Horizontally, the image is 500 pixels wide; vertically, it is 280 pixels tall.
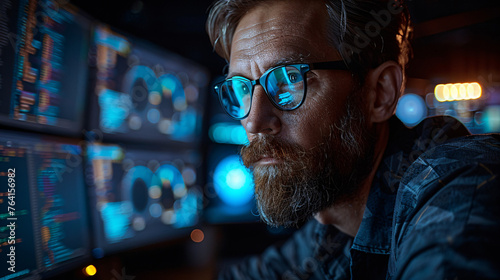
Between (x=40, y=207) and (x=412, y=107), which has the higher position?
(x=412, y=107)

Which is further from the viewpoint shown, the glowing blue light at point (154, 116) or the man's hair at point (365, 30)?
the glowing blue light at point (154, 116)

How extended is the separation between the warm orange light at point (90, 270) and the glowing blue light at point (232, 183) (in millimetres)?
909

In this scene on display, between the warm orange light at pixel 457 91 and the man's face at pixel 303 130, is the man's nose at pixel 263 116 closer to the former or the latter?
the man's face at pixel 303 130

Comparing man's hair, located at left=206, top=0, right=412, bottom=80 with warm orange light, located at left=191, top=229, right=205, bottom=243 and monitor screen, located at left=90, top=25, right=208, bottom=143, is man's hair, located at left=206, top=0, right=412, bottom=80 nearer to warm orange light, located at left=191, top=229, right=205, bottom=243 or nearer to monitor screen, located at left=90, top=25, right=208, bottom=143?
monitor screen, located at left=90, top=25, right=208, bottom=143

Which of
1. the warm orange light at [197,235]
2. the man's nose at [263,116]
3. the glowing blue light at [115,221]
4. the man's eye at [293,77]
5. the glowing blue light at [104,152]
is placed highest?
the man's eye at [293,77]

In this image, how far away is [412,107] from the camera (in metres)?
2.56

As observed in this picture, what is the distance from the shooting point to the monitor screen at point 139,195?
3.67ft

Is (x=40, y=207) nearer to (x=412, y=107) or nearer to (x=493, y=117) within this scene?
(x=412, y=107)

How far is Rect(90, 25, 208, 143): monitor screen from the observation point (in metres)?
1.13

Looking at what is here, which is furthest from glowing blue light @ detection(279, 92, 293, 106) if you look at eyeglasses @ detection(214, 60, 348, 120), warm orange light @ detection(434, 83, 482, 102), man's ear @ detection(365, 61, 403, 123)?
warm orange light @ detection(434, 83, 482, 102)

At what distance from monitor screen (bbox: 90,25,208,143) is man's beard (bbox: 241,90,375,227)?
548mm

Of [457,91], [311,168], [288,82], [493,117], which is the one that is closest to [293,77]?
[288,82]

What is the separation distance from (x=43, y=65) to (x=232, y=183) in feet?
4.26

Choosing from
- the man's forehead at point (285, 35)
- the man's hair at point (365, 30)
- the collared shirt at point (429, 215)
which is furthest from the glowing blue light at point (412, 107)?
the man's forehead at point (285, 35)
